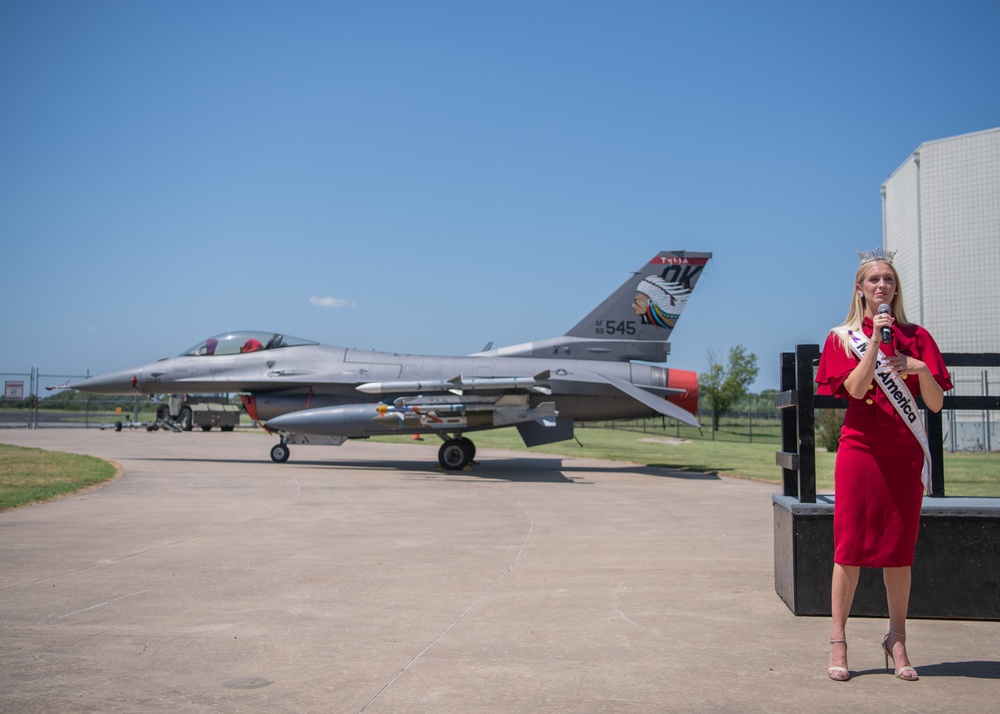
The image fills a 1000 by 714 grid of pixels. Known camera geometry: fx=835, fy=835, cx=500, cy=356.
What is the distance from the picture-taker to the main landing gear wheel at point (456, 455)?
17.6 metres

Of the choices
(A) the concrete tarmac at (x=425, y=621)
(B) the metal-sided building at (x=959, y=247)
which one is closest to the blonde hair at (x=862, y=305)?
(A) the concrete tarmac at (x=425, y=621)

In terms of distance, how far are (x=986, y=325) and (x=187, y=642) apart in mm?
33453

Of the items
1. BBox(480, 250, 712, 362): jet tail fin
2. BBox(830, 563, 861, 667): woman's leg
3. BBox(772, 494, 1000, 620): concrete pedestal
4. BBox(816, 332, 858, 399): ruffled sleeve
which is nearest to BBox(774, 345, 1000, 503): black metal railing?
BBox(772, 494, 1000, 620): concrete pedestal

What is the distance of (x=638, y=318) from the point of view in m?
18.7

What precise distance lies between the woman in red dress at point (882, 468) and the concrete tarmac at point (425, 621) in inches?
14.5

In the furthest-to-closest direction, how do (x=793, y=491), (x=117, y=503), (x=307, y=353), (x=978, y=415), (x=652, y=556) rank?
1. (x=978, y=415)
2. (x=307, y=353)
3. (x=117, y=503)
4. (x=652, y=556)
5. (x=793, y=491)

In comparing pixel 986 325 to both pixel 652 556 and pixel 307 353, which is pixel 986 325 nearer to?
pixel 307 353

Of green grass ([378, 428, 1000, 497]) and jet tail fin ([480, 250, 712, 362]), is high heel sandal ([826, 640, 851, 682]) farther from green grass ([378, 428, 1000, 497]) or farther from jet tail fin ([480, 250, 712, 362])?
jet tail fin ([480, 250, 712, 362])

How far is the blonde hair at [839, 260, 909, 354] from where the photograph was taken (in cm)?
396

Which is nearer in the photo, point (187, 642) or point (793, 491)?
point (187, 642)

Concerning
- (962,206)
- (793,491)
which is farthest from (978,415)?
(793,491)

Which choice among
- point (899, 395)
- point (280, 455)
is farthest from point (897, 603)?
point (280, 455)

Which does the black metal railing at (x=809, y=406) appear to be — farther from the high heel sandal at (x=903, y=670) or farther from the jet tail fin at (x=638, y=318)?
the jet tail fin at (x=638, y=318)

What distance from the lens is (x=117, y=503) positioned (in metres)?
10.5
